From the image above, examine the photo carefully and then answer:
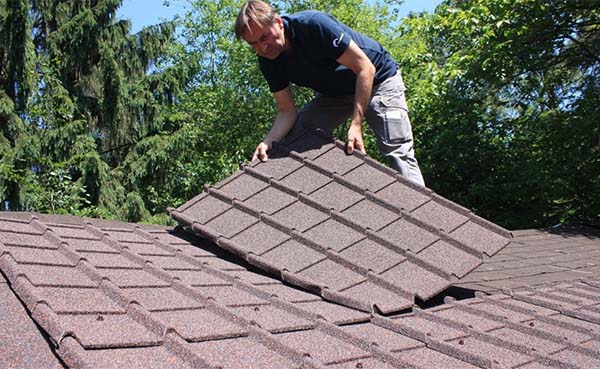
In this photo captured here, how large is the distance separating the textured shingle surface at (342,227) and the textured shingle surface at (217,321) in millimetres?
77

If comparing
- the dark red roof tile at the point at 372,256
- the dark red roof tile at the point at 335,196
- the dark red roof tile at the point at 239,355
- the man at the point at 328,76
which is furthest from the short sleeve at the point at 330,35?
the dark red roof tile at the point at 239,355

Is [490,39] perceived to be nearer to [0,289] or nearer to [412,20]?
[412,20]

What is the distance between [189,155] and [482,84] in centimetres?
819

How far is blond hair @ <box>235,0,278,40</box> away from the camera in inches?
117

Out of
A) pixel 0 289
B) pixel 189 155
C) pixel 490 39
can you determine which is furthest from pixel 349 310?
pixel 189 155

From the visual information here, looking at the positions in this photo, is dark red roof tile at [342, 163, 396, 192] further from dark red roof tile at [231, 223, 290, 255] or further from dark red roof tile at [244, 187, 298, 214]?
dark red roof tile at [231, 223, 290, 255]

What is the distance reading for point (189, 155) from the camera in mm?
16094

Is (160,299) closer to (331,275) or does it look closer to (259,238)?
(331,275)

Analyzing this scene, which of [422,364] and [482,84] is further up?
[482,84]

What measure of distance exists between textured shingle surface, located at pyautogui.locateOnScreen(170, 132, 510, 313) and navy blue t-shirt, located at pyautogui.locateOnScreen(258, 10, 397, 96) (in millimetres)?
406

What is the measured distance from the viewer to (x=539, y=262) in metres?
4.13

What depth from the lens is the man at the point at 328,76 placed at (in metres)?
3.12

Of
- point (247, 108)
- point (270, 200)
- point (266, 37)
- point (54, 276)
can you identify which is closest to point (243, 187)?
point (270, 200)

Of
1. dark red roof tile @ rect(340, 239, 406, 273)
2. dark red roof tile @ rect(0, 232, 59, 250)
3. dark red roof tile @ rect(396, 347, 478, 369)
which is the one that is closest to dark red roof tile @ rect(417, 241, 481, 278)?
dark red roof tile @ rect(340, 239, 406, 273)
